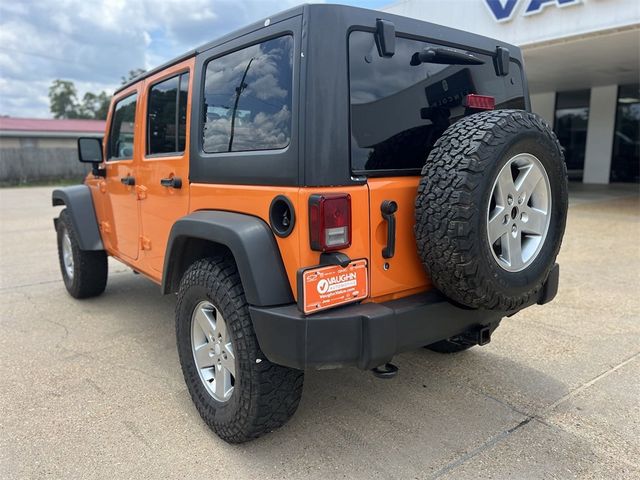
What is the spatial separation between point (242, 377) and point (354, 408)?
0.91m

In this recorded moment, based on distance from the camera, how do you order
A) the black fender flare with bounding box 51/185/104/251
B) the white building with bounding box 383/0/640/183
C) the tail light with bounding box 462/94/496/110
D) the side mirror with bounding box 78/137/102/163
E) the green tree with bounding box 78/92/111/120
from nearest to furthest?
the tail light with bounding box 462/94/496/110
the side mirror with bounding box 78/137/102/163
the black fender flare with bounding box 51/185/104/251
the white building with bounding box 383/0/640/183
the green tree with bounding box 78/92/111/120

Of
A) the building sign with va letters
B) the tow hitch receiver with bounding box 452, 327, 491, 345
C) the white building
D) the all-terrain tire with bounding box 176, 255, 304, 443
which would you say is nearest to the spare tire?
the tow hitch receiver with bounding box 452, 327, 491, 345

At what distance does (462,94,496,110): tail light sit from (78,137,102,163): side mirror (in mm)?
3339

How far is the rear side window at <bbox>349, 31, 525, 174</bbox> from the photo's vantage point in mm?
2268

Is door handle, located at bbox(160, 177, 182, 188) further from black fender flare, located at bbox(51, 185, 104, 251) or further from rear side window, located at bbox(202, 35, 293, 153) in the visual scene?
black fender flare, located at bbox(51, 185, 104, 251)

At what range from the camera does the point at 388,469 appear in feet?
7.84

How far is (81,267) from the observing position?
192 inches

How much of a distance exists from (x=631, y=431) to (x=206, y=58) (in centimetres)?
313

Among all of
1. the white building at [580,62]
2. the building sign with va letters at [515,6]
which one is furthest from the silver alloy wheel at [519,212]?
the building sign with va letters at [515,6]

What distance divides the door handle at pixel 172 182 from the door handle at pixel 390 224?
1.40m

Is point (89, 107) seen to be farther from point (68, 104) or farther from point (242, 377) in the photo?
point (242, 377)

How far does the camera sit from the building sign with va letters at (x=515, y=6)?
33.9ft

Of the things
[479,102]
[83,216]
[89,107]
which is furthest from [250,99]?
[89,107]

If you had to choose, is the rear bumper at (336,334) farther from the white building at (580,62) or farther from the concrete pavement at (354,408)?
the white building at (580,62)
